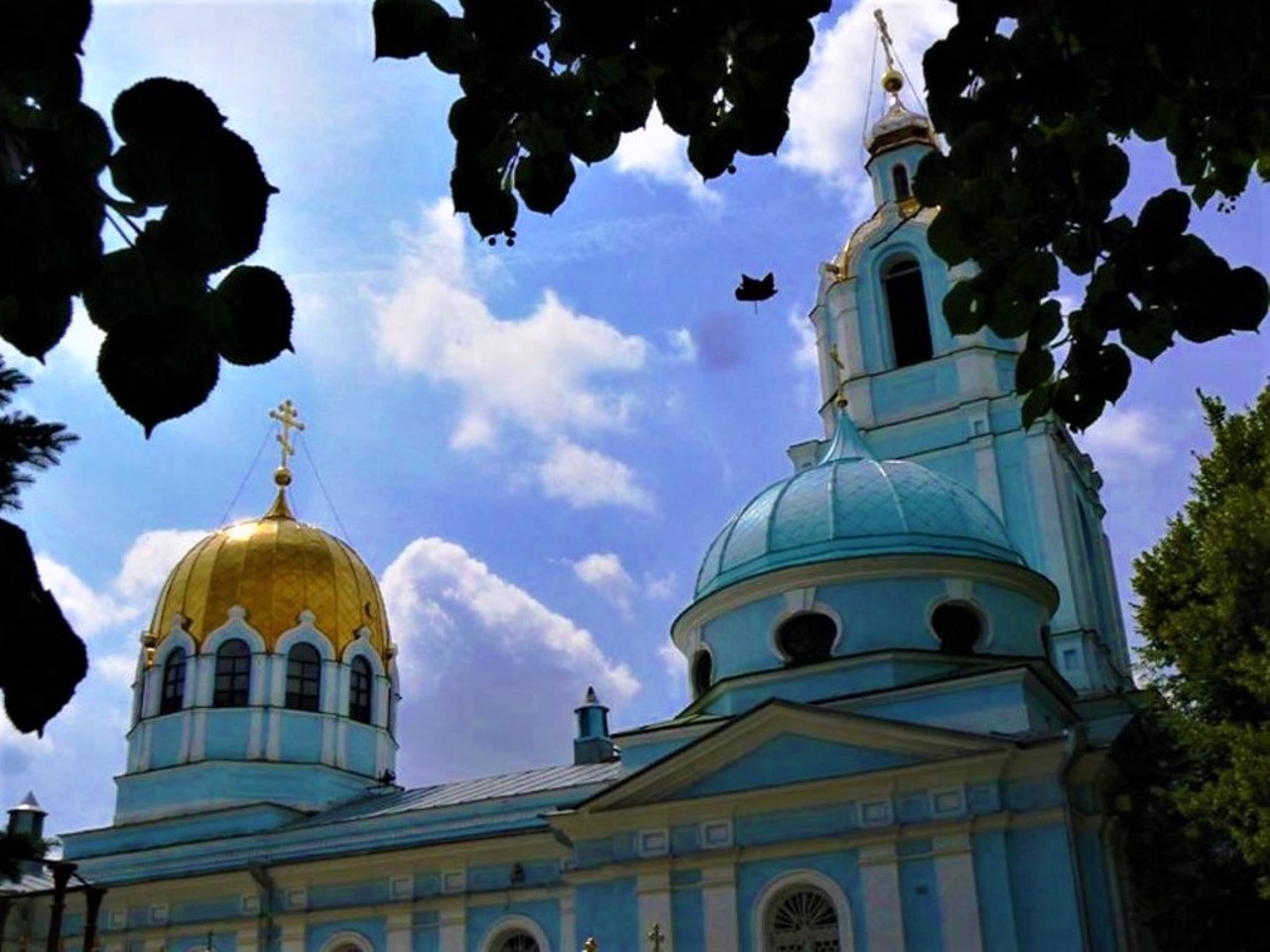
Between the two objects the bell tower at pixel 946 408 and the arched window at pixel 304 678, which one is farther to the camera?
the arched window at pixel 304 678

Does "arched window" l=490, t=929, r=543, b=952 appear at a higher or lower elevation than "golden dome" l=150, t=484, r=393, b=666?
lower

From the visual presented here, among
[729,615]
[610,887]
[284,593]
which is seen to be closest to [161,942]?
[284,593]

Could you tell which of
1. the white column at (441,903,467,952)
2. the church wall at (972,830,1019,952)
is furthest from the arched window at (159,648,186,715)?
the church wall at (972,830,1019,952)

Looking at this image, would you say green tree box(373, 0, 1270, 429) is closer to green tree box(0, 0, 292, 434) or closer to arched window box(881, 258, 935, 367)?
green tree box(0, 0, 292, 434)

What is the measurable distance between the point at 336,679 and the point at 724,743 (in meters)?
13.4

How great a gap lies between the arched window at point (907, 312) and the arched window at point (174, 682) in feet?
56.1

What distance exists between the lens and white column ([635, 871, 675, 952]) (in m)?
19.4

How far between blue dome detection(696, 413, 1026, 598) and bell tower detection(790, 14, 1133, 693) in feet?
10.4

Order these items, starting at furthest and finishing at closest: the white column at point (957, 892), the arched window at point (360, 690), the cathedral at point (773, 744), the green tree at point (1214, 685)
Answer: the arched window at point (360, 690)
the cathedral at point (773, 744)
the white column at point (957, 892)
the green tree at point (1214, 685)

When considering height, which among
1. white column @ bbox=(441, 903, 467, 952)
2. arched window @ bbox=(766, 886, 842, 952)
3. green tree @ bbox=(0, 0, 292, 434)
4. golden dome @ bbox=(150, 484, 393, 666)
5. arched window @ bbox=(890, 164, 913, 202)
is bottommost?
green tree @ bbox=(0, 0, 292, 434)

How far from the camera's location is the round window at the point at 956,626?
21375 millimetres

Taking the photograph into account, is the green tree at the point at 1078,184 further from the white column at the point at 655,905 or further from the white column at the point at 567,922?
the white column at the point at 567,922

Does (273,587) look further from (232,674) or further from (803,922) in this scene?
(803,922)

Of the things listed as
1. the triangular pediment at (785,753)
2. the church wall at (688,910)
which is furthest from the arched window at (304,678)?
the church wall at (688,910)
